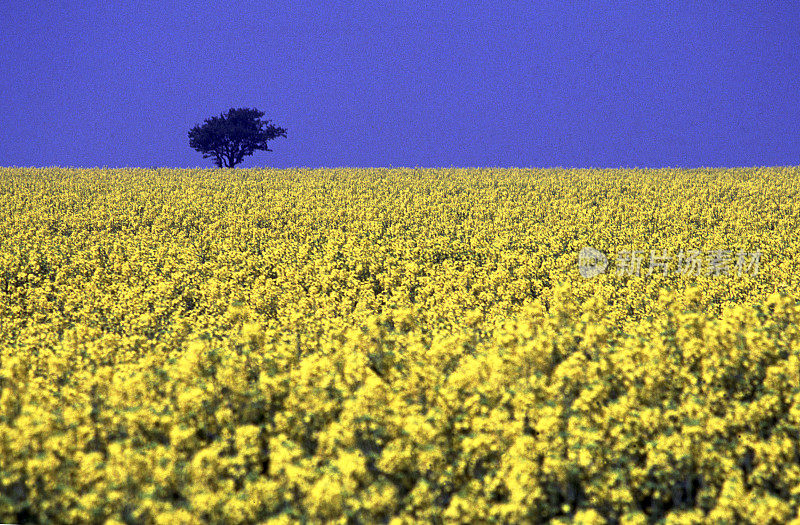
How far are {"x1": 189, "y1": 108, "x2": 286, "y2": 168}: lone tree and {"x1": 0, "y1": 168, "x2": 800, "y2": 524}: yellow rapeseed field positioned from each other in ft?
210

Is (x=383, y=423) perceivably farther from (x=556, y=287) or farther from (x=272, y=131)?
(x=272, y=131)

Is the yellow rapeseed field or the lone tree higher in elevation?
the lone tree

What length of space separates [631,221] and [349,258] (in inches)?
617

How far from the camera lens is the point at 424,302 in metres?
17.6

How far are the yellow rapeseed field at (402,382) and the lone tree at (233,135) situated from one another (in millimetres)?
63983

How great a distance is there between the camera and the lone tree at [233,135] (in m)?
85.8

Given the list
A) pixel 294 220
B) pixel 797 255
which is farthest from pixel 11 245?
pixel 797 255

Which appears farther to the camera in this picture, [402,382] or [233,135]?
[233,135]

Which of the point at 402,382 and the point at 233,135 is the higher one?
the point at 233,135

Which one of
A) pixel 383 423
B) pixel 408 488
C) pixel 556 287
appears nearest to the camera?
pixel 408 488

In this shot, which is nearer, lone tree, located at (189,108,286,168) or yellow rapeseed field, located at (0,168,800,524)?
yellow rapeseed field, located at (0,168,800,524)

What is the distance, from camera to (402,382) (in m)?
10.6

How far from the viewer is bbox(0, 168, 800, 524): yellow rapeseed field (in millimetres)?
8219

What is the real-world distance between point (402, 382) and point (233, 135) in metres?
81.3
